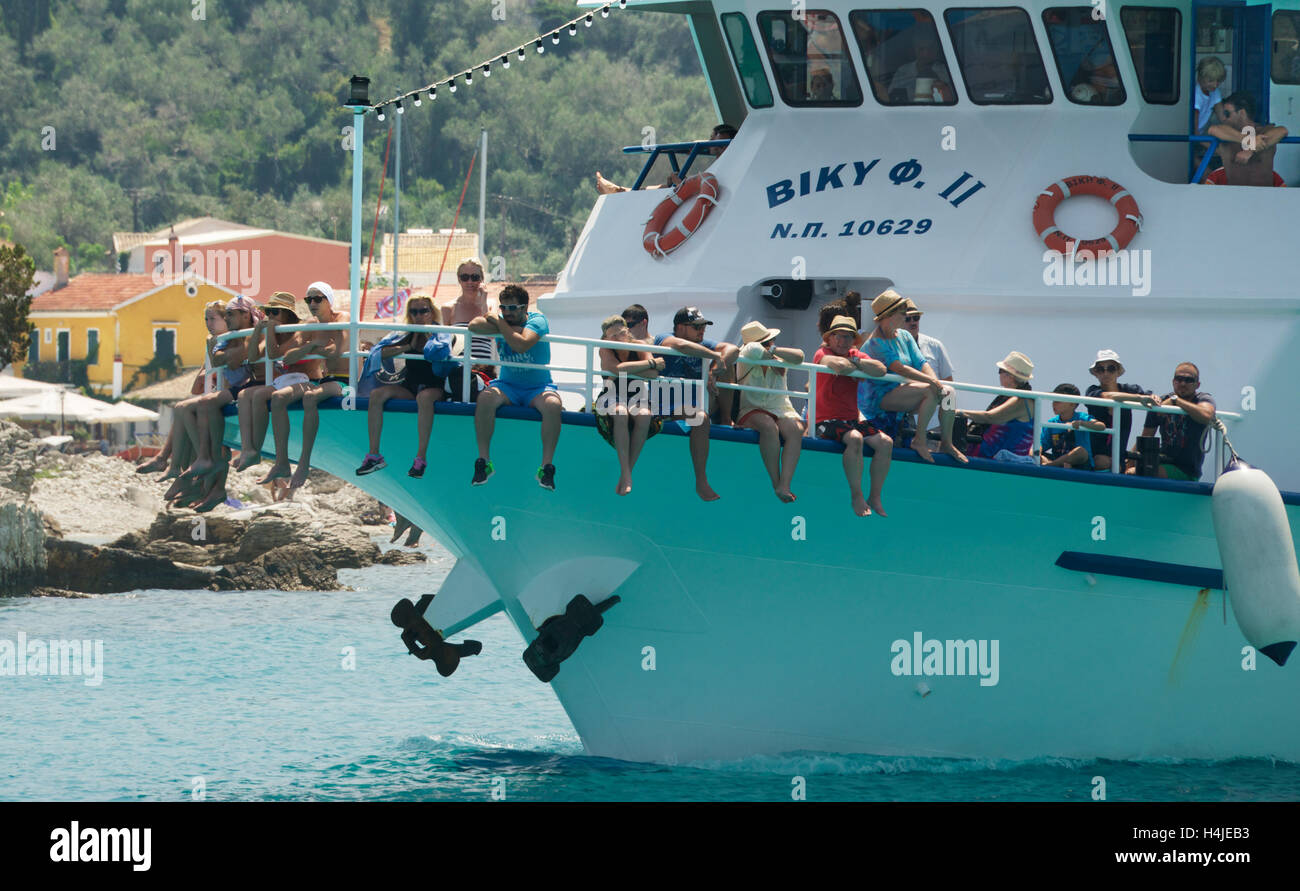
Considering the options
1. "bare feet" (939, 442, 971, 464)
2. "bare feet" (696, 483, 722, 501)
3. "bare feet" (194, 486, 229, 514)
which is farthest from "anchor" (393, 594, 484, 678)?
"bare feet" (939, 442, 971, 464)

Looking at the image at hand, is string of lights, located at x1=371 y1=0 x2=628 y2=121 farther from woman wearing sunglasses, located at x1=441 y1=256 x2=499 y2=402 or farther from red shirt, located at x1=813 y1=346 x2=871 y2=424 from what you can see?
red shirt, located at x1=813 y1=346 x2=871 y2=424

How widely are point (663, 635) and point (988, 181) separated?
13.0 feet

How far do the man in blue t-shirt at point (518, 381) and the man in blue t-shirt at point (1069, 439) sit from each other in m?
3.13

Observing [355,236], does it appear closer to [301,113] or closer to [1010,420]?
[1010,420]

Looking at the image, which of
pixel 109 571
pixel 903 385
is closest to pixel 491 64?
pixel 903 385

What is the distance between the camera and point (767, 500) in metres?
10.6

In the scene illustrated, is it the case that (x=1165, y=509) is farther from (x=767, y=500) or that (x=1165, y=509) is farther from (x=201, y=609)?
(x=201, y=609)

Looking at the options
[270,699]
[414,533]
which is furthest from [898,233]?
[270,699]

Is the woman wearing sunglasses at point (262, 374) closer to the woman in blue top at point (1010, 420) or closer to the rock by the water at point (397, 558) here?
the woman in blue top at point (1010, 420)

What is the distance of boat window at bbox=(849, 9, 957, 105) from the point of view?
12312mm

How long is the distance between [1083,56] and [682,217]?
306 centimetres

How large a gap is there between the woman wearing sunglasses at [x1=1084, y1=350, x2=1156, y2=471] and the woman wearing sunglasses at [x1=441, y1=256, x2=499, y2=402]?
3.79 m

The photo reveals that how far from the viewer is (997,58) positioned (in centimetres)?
1223
